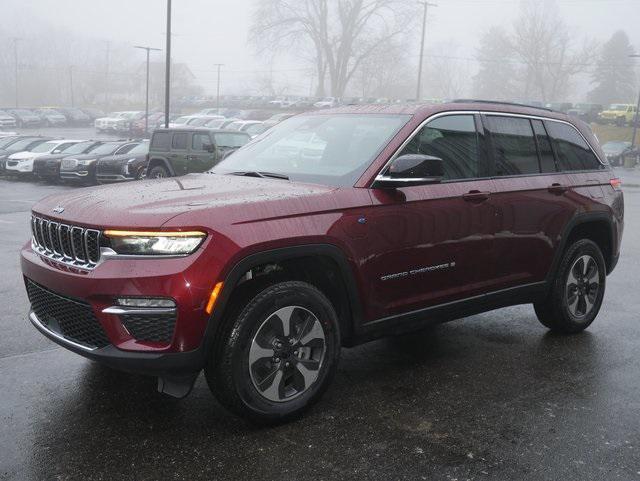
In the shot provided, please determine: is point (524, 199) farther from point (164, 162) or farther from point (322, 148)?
point (164, 162)

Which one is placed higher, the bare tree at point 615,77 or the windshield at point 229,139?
the bare tree at point 615,77

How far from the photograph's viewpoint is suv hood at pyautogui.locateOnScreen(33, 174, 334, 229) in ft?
11.1

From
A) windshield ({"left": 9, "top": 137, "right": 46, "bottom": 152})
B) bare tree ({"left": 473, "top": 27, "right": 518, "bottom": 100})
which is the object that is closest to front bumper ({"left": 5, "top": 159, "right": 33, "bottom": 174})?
windshield ({"left": 9, "top": 137, "right": 46, "bottom": 152})

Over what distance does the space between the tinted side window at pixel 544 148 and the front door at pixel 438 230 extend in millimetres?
717

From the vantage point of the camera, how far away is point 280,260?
3633mm

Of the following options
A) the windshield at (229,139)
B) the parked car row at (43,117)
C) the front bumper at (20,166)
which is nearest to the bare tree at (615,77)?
the parked car row at (43,117)

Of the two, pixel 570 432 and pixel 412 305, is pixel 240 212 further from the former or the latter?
pixel 570 432

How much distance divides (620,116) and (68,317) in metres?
60.2

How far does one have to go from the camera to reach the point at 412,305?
429cm

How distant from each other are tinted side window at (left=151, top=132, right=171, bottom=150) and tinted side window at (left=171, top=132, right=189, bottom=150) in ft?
0.92

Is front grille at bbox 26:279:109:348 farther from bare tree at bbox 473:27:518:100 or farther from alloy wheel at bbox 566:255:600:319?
bare tree at bbox 473:27:518:100

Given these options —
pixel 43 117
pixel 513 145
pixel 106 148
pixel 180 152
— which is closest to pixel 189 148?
pixel 180 152

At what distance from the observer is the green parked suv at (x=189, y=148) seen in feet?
58.8

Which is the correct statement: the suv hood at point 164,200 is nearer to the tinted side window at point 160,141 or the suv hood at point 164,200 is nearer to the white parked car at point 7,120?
the tinted side window at point 160,141
